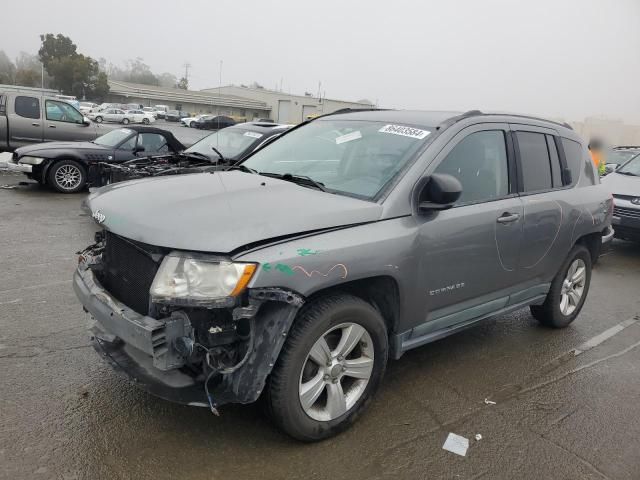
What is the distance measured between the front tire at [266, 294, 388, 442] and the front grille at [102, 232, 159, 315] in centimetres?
80

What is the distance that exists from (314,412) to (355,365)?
0.35 metres

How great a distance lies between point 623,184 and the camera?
8836 millimetres

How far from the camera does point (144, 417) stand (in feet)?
9.91

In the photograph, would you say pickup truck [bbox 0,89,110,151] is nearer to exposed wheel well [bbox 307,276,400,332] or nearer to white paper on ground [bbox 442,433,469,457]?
exposed wheel well [bbox 307,276,400,332]

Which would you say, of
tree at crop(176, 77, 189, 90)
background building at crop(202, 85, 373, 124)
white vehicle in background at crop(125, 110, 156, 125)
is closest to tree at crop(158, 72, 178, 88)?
tree at crop(176, 77, 189, 90)

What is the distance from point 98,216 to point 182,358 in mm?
1044

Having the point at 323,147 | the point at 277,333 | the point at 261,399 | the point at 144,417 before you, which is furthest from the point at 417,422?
→ the point at 323,147

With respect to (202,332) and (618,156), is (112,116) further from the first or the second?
(202,332)

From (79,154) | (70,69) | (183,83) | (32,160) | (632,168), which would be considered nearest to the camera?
(632,168)

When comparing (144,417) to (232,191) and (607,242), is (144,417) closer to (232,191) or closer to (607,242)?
(232,191)

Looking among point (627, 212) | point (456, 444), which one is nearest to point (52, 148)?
point (456, 444)

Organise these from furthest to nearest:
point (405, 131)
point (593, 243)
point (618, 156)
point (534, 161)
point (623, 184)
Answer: point (618, 156) → point (623, 184) → point (593, 243) → point (534, 161) → point (405, 131)

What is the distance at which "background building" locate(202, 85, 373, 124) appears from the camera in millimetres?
48072

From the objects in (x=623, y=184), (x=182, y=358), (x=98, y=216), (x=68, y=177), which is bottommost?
(x=68, y=177)
